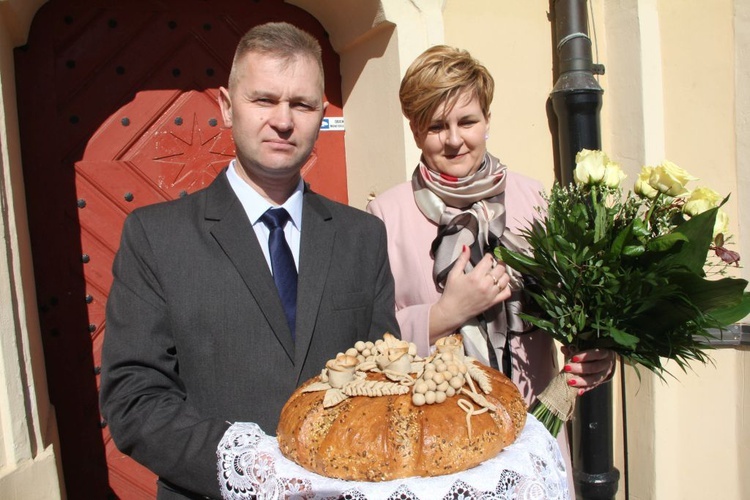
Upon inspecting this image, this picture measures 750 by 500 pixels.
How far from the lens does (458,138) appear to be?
7.73ft

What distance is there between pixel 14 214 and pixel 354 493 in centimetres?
222

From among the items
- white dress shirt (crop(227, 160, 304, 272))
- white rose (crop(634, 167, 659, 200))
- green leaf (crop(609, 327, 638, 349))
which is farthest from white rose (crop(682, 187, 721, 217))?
white dress shirt (crop(227, 160, 304, 272))

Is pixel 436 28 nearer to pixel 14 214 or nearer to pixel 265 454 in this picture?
pixel 14 214

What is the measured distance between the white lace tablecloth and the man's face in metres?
0.77

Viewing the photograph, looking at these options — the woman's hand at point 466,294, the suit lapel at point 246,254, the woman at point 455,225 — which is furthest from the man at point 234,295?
the woman at point 455,225

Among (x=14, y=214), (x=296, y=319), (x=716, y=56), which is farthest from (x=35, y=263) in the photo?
(x=716, y=56)

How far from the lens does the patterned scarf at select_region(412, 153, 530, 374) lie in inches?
90.7

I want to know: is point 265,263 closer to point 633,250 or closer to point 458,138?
point 458,138

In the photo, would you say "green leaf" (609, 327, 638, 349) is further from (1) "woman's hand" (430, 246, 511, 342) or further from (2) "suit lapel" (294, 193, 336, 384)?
(2) "suit lapel" (294, 193, 336, 384)

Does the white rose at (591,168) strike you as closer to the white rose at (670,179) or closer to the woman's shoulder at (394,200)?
the white rose at (670,179)

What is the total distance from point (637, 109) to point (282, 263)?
307cm

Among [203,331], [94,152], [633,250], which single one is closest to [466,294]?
[633,250]

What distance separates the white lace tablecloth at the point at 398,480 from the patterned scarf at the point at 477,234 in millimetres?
803

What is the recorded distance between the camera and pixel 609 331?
189 centimetres
